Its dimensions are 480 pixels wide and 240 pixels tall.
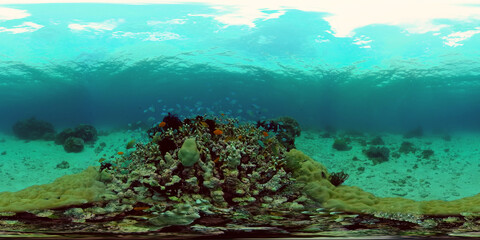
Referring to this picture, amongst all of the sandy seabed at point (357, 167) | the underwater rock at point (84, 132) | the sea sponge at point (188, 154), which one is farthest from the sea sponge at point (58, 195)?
the underwater rock at point (84, 132)

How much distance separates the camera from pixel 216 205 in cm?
617

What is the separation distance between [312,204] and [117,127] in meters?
22.9

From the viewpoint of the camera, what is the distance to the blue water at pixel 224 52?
901 inches

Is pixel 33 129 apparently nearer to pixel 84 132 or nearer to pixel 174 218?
pixel 84 132

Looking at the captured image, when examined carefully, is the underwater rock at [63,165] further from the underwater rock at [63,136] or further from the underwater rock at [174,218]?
the underwater rock at [174,218]

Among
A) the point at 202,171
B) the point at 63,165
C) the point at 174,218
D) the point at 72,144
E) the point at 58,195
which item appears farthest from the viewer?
the point at 72,144

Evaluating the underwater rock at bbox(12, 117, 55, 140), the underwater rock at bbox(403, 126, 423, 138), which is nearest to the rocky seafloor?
the underwater rock at bbox(12, 117, 55, 140)

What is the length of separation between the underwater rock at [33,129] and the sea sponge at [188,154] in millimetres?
16374

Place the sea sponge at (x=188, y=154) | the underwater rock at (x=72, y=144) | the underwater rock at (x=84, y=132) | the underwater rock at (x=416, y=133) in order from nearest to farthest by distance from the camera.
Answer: the sea sponge at (x=188, y=154)
the underwater rock at (x=72, y=144)
the underwater rock at (x=84, y=132)
the underwater rock at (x=416, y=133)

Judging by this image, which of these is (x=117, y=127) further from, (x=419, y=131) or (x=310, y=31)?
(x=419, y=131)

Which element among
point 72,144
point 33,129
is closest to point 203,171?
point 72,144

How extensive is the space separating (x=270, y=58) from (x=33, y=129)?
17.7 m

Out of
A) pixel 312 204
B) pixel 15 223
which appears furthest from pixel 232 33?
pixel 15 223

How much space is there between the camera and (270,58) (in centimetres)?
2836
